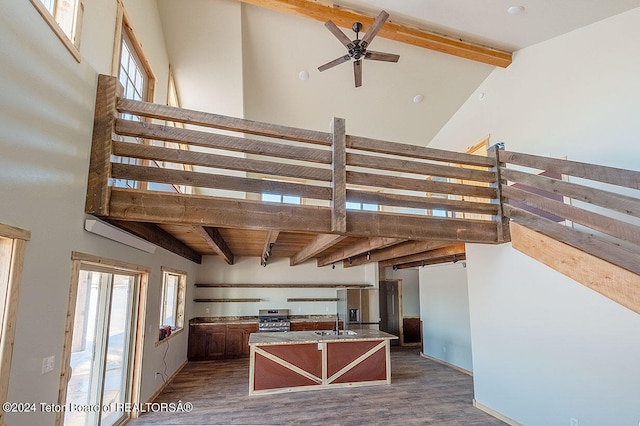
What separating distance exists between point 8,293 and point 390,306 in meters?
9.95

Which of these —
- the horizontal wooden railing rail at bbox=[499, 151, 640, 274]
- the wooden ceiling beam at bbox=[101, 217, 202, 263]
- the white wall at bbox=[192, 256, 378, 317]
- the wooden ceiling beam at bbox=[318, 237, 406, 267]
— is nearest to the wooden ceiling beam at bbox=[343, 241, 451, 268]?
the wooden ceiling beam at bbox=[318, 237, 406, 267]

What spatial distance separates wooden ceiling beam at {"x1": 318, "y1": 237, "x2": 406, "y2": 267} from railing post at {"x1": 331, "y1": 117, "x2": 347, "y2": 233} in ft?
2.84

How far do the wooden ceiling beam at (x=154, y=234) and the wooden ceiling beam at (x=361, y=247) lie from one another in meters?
2.77

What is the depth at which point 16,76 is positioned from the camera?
1.99m

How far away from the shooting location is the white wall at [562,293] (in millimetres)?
3430

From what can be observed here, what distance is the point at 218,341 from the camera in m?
8.54

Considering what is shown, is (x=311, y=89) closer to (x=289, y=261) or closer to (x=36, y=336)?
(x=289, y=261)

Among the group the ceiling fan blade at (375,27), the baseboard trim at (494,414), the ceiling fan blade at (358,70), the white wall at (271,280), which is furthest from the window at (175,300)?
the baseboard trim at (494,414)

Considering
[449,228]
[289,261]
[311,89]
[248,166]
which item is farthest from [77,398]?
[289,261]

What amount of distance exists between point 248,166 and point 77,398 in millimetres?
2624

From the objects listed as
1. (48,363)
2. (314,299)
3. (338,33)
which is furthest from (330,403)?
(338,33)

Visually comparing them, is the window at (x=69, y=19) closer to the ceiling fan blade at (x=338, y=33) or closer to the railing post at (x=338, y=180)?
the railing post at (x=338, y=180)

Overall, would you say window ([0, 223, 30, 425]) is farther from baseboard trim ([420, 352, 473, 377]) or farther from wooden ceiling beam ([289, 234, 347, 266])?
baseboard trim ([420, 352, 473, 377])

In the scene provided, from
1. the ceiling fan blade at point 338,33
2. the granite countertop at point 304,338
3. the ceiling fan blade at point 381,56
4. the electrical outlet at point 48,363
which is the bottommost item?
the granite countertop at point 304,338
